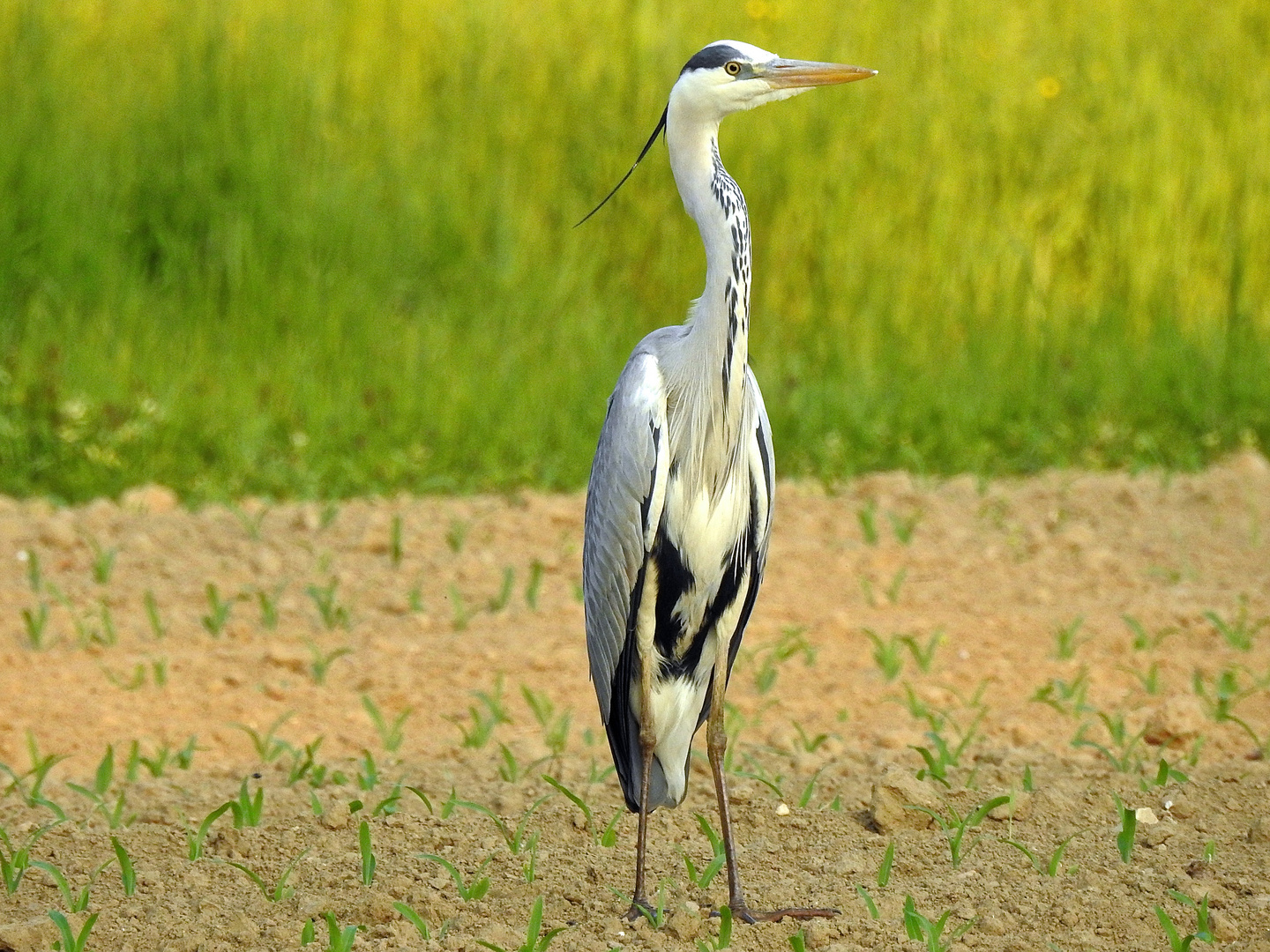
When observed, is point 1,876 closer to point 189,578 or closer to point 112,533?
point 189,578

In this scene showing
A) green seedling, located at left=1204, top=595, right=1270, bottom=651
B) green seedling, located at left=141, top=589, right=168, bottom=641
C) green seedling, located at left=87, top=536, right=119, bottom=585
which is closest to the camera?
green seedling, located at left=1204, top=595, right=1270, bottom=651

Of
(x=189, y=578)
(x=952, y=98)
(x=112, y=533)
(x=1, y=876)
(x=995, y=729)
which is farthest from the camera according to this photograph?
(x=952, y=98)

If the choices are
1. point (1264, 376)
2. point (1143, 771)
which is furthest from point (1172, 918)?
point (1264, 376)

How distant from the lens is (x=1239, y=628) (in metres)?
5.00

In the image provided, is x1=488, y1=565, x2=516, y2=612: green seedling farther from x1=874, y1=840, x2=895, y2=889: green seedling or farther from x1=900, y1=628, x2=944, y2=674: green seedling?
x1=874, y1=840, x2=895, y2=889: green seedling

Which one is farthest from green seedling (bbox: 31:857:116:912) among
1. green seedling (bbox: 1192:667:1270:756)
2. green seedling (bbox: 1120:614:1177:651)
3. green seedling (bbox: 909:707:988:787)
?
green seedling (bbox: 1120:614:1177:651)

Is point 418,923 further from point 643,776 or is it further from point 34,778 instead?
point 34,778

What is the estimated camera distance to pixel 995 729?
4504mm

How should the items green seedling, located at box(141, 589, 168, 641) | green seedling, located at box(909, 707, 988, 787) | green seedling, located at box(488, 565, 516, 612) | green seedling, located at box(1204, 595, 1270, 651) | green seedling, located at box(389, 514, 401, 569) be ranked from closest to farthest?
1. green seedling, located at box(909, 707, 988, 787)
2. green seedling, located at box(1204, 595, 1270, 651)
3. green seedling, located at box(141, 589, 168, 641)
4. green seedling, located at box(488, 565, 516, 612)
5. green seedling, located at box(389, 514, 401, 569)

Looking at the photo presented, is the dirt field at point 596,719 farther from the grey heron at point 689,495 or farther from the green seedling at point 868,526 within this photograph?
the grey heron at point 689,495

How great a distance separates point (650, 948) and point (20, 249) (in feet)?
20.0

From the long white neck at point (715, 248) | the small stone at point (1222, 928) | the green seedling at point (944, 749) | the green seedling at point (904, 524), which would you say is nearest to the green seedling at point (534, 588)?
the green seedling at point (904, 524)

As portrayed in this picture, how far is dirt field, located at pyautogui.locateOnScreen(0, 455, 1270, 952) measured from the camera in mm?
3275

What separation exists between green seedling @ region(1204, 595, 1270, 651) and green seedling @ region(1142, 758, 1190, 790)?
3.97 ft
